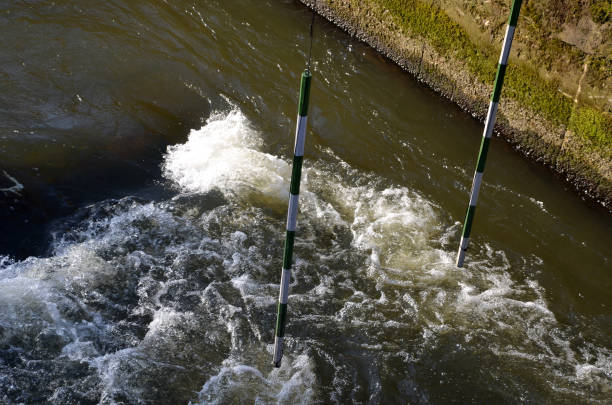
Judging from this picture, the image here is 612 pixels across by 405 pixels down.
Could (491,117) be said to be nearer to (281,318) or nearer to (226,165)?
(281,318)

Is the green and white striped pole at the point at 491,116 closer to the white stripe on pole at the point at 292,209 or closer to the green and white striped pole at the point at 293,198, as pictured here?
the green and white striped pole at the point at 293,198

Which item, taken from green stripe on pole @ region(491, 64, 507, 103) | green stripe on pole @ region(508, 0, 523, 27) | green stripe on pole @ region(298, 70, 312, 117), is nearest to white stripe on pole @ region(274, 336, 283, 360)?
green stripe on pole @ region(298, 70, 312, 117)

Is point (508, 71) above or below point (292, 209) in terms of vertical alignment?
above

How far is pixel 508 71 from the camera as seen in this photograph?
7.41 metres

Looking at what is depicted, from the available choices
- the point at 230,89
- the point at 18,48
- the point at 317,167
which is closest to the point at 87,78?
the point at 18,48

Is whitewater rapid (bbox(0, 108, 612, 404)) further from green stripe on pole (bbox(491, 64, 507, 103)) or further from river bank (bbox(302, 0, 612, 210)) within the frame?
green stripe on pole (bbox(491, 64, 507, 103))

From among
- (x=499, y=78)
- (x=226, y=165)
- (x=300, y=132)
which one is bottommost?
(x=300, y=132)

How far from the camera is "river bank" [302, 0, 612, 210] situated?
677 cm

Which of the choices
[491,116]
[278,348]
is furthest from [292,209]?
[491,116]

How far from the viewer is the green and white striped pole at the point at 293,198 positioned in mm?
3686

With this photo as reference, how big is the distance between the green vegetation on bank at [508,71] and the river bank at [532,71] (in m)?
0.01

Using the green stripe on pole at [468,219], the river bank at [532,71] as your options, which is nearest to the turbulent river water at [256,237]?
the river bank at [532,71]

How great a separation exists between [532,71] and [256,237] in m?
3.79

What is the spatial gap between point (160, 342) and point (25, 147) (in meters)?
3.02
